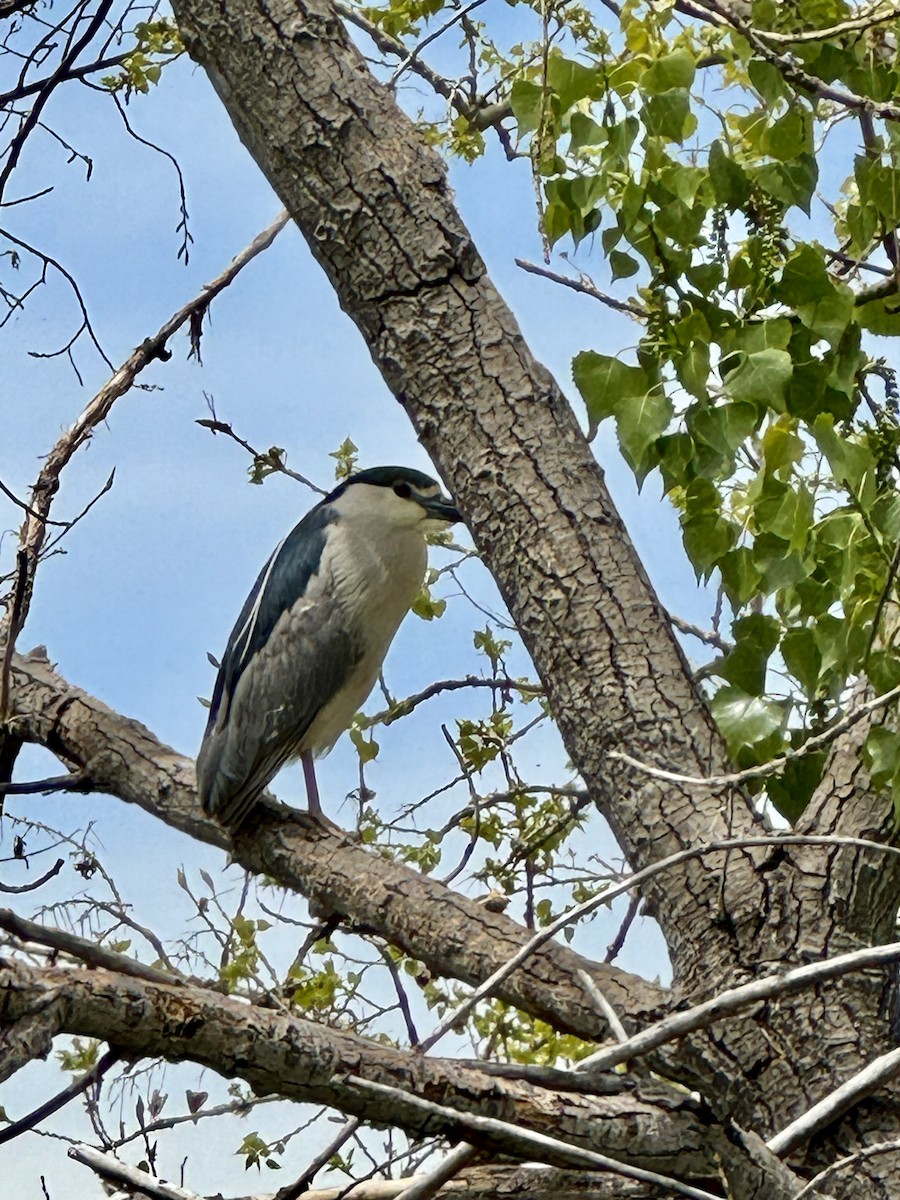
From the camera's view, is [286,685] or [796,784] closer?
[796,784]

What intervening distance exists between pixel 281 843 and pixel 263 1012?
4.47 feet

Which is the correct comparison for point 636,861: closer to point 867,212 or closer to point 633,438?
point 633,438

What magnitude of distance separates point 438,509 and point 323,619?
46cm

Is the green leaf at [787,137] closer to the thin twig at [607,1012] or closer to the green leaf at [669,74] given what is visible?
the green leaf at [669,74]

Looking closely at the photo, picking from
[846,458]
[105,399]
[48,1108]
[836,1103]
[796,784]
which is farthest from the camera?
[105,399]

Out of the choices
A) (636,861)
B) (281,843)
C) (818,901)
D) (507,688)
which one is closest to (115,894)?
(281,843)

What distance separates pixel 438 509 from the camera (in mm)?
3789

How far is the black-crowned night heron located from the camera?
346 cm

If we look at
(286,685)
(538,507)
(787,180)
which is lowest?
(538,507)

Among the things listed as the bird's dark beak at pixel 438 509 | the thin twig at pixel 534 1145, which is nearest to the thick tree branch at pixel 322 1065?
the thin twig at pixel 534 1145

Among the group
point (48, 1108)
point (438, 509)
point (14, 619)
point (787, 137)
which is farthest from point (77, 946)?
point (438, 509)

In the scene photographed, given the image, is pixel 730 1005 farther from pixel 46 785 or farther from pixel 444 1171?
pixel 46 785

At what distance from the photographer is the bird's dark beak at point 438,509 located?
12.4 feet

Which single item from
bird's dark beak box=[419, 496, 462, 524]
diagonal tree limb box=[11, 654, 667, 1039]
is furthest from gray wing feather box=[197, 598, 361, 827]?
bird's dark beak box=[419, 496, 462, 524]
